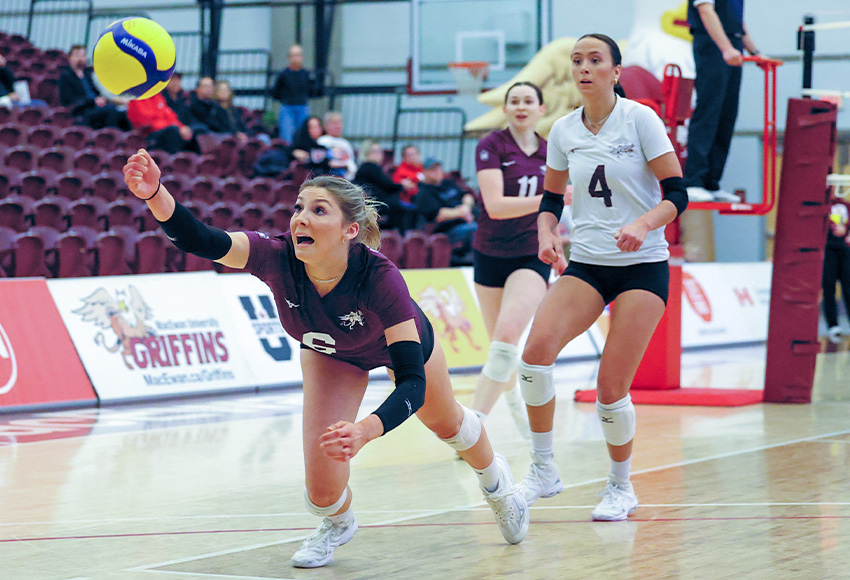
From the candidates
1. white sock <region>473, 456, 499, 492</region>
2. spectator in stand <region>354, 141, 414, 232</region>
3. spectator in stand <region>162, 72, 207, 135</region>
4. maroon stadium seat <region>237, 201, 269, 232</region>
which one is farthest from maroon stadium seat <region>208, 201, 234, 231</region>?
white sock <region>473, 456, 499, 492</region>

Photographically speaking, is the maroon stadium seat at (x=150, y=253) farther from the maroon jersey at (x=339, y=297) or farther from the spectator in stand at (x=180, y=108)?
the maroon jersey at (x=339, y=297)

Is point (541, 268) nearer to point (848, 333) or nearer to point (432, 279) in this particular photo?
point (432, 279)

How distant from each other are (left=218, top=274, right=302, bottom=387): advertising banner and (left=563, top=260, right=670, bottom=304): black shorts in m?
5.36

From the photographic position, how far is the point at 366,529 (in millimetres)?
4273

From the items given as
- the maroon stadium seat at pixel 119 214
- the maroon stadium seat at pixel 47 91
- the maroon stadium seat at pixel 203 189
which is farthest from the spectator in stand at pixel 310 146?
the maroon stadium seat at pixel 119 214

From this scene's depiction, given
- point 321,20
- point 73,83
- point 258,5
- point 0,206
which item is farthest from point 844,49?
point 0,206

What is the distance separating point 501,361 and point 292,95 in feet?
35.2

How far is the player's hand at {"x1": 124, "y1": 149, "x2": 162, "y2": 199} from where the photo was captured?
3211 mm

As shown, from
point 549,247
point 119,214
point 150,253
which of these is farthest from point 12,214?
point 549,247

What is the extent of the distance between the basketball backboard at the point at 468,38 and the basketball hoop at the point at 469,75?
11 cm

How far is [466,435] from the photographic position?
3.75m

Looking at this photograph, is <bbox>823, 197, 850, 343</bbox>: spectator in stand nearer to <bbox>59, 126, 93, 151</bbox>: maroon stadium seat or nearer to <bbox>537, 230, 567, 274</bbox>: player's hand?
<bbox>59, 126, 93, 151</bbox>: maroon stadium seat

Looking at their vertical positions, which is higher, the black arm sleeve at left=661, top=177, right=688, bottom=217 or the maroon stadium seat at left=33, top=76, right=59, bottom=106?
the maroon stadium seat at left=33, top=76, right=59, bottom=106

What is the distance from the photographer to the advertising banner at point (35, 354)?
25.7 feet
